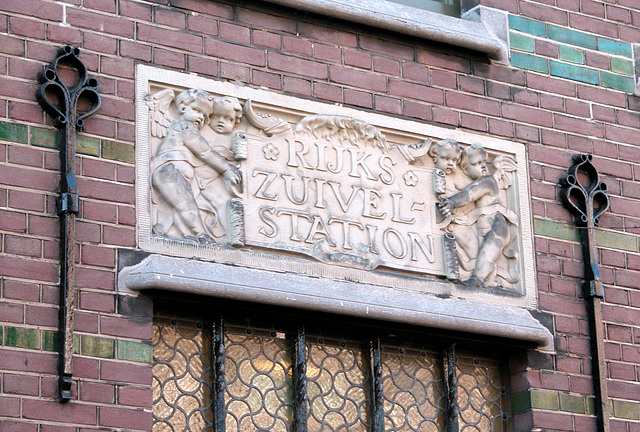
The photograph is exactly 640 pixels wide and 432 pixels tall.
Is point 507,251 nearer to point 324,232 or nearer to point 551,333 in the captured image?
point 551,333

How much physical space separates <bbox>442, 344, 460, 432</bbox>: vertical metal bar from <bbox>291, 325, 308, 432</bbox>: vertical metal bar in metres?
1.02

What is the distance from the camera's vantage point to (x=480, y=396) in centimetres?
947

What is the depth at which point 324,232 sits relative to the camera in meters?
9.06

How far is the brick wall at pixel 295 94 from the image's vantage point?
8.02 m

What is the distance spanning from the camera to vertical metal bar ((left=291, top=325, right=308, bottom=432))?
28.6 ft

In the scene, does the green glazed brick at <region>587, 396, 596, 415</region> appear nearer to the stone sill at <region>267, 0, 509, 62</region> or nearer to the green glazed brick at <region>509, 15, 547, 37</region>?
the stone sill at <region>267, 0, 509, 62</region>

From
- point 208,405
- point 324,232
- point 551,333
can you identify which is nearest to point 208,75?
point 324,232

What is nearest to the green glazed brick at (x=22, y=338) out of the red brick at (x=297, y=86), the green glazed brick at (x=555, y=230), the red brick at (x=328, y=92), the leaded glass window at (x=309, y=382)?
the leaded glass window at (x=309, y=382)

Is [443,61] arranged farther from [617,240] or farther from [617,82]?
[617,240]

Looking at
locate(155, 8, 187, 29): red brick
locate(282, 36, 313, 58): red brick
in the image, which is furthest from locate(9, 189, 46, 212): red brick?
locate(282, 36, 313, 58): red brick

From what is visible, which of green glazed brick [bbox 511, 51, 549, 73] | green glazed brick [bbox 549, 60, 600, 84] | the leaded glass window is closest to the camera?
the leaded glass window

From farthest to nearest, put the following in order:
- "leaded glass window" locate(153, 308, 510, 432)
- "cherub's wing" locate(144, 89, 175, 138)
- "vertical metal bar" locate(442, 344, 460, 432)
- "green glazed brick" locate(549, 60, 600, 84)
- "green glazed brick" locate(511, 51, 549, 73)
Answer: "green glazed brick" locate(549, 60, 600, 84)
"green glazed brick" locate(511, 51, 549, 73)
"vertical metal bar" locate(442, 344, 460, 432)
"cherub's wing" locate(144, 89, 175, 138)
"leaded glass window" locate(153, 308, 510, 432)

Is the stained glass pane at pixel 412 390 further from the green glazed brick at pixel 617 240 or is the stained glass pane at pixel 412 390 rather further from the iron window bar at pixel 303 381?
the green glazed brick at pixel 617 240

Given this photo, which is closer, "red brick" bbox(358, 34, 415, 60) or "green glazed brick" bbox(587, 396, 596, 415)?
"green glazed brick" bbox(587, 396, 596, 415)
